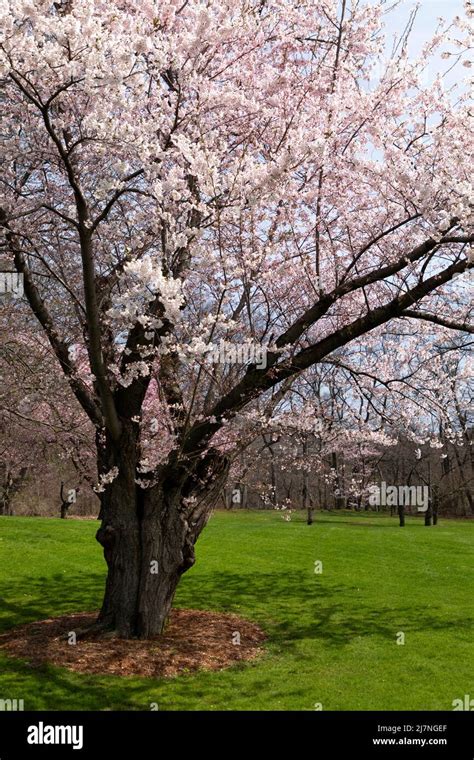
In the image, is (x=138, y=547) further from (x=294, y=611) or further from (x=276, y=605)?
(x=276, y=605)

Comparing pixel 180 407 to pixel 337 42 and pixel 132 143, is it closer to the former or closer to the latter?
pixel 132 143

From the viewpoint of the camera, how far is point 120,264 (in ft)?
28.8

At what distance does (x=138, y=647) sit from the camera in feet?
27.2

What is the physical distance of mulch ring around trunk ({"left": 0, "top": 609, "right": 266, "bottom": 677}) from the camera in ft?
25.5

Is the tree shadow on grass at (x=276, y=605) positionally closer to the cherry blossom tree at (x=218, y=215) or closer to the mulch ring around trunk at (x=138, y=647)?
the mulch ring around trunk at (x=138, y=647)

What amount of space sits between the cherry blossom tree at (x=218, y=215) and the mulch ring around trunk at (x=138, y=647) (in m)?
0.42

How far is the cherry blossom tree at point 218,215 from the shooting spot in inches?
271

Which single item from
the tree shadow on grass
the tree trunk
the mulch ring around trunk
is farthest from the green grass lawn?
the tree trunk

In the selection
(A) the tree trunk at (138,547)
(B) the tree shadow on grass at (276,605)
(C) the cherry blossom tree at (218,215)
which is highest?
(C) the cherry blossom tree at (218,215)

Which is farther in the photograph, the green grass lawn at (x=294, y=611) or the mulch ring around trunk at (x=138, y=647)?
the mulch ring around trunk at (x=138, y=647)

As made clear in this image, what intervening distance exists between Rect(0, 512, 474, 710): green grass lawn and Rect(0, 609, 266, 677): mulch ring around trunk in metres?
0.23

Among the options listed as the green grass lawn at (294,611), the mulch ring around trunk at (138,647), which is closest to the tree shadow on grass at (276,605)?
the green grass lawn at (294,611)
